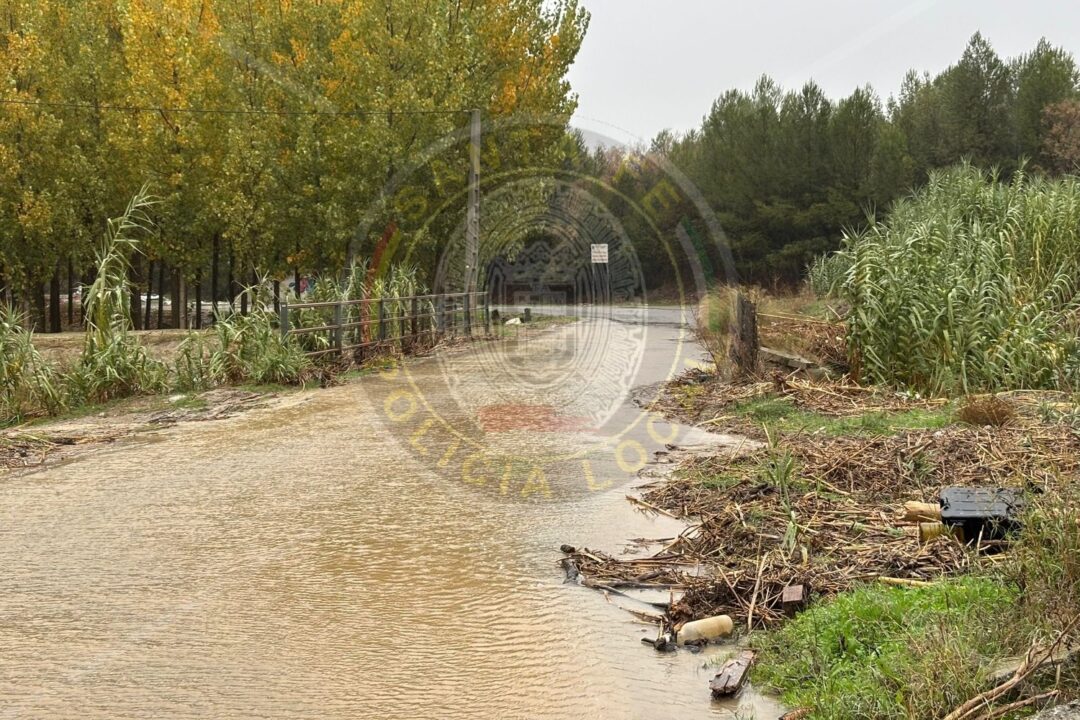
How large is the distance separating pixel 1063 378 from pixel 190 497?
7832 mm

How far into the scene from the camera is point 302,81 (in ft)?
74.9

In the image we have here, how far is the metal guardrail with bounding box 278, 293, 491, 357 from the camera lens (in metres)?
14.2

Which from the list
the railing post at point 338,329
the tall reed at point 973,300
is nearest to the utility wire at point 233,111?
the railing post at point 338,329

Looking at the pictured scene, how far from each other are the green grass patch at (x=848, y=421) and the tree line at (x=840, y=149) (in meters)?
25.1

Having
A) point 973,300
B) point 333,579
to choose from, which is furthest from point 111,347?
point 973,300

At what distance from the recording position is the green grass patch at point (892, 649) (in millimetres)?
3248

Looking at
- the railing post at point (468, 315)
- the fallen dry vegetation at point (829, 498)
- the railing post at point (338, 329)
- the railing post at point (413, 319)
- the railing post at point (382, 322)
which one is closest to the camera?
the fallen dry vegetation at point (829, 498)

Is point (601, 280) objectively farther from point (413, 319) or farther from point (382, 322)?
point (382, 322)

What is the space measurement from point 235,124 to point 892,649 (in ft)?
72.7

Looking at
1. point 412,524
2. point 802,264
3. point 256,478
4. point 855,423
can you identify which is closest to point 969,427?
point 855,423

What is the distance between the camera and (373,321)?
15.6 m

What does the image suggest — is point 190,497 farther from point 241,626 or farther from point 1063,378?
point 1063,378

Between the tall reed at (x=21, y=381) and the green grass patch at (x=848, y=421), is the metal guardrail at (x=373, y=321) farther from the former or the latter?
the green grass patch at (x=848, y=421)

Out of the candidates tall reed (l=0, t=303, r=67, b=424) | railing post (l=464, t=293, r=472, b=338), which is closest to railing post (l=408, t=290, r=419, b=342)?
railing post (l=464, t=293, r=472, b=338)
